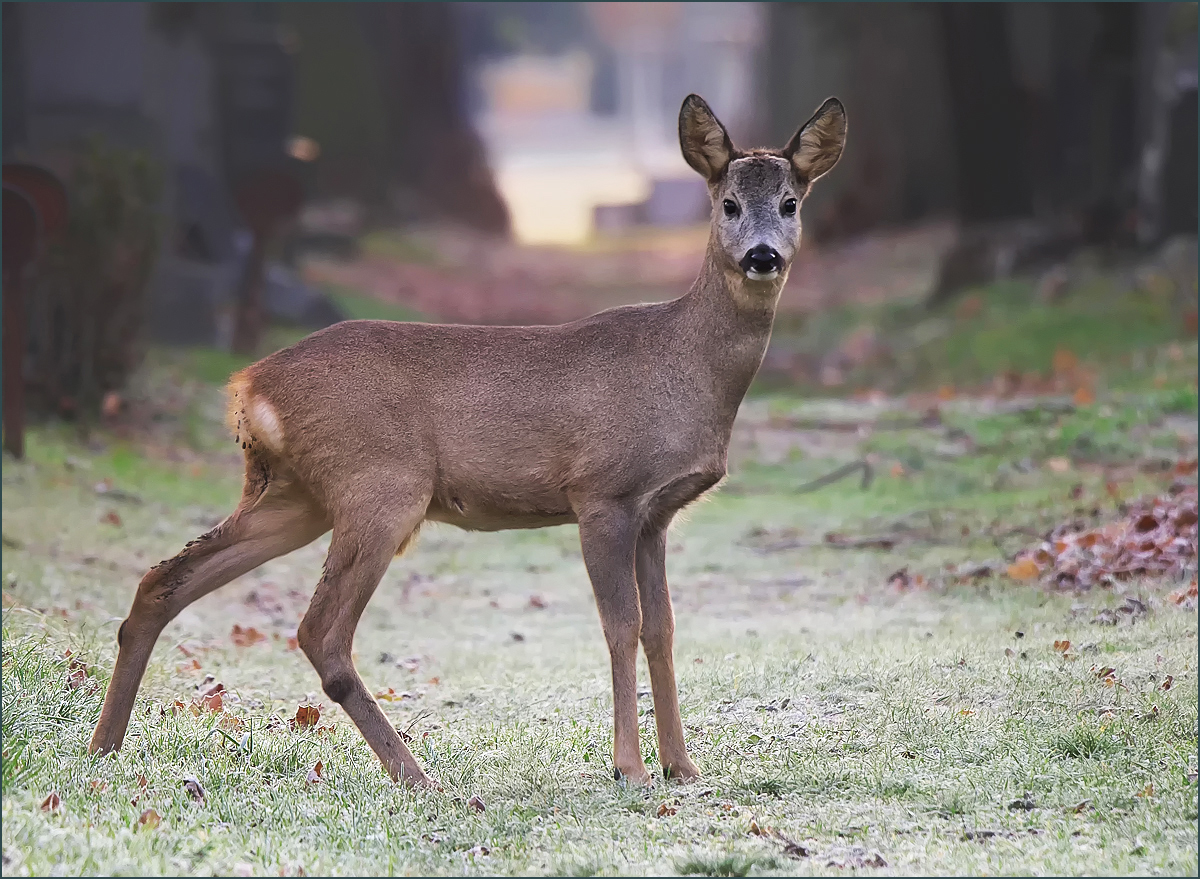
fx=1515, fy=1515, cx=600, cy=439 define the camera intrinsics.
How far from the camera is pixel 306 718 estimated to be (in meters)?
6.61

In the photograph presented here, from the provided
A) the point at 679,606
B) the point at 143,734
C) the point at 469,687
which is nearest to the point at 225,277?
the point at 679,606

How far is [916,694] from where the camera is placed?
6672 millimetres

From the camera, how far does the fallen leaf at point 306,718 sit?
6.55 metres

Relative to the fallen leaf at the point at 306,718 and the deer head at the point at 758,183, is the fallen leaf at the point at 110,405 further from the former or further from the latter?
the deer head at the point at 758,183

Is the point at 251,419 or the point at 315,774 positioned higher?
the point at 251,419

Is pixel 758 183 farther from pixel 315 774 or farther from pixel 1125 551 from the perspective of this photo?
pixel 1125 551

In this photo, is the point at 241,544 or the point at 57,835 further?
the point at 241,544

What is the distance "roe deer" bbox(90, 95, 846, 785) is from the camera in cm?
579

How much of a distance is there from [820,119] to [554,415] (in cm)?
163

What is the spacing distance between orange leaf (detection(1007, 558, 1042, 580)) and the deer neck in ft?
12.5

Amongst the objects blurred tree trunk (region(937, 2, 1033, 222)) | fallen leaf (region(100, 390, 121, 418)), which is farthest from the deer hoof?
blurred tree trunk (region(937, 2, 1033, 222))

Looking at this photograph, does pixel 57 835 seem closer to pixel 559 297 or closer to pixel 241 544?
pixel 241 544

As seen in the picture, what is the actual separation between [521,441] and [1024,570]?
4.56 metres

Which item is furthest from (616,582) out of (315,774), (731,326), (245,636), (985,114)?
(985,114)
